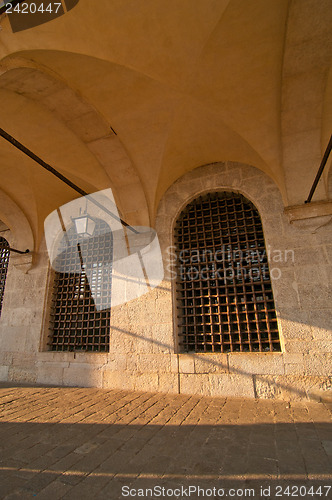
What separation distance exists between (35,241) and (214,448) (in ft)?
18.5

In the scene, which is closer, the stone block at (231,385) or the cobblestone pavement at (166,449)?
the cobblestone pavement at (166,449)

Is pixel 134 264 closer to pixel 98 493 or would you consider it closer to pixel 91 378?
pixel 91 378

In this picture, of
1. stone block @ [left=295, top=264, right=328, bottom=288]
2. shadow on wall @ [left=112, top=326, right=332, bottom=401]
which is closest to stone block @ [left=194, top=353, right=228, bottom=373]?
shadow on wall @ [left=112, top=326, right=332, bottom=401]

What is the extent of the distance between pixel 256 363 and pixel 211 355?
670mm

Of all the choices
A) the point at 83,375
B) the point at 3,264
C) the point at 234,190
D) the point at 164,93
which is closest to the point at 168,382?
the point at 83,375

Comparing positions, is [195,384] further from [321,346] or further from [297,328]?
[321,346]

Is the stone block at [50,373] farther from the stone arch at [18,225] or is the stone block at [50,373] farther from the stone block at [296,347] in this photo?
the stone block at [296,347]

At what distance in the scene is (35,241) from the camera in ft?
19.9

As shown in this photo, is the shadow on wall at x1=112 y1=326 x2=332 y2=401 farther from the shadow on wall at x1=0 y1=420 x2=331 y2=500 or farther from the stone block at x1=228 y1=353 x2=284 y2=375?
the shadow on wall at x1=0 y1=420 x2=331 y2=500

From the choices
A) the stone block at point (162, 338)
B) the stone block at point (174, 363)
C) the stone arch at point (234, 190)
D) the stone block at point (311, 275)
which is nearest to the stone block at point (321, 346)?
the stone arch at point (234, 190)

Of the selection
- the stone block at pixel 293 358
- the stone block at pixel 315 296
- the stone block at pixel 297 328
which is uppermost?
the stone block at pixel 315 296

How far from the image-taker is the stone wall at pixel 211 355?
11.6 ft

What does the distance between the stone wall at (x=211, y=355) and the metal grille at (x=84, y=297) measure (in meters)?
0.30

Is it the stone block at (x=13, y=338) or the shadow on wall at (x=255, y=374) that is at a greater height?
the stone block at (x=13, y=338)
